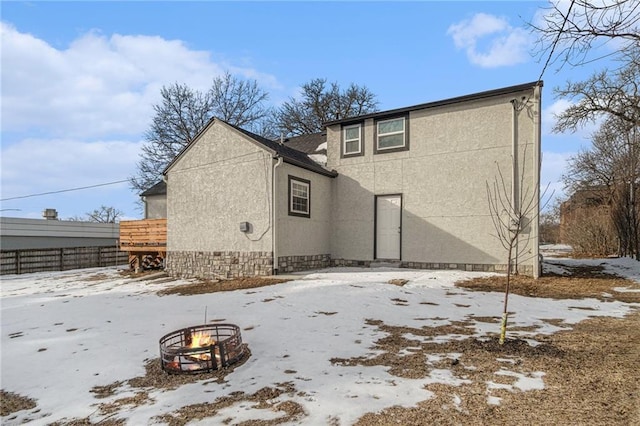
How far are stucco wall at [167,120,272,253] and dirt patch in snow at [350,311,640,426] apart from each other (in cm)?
660

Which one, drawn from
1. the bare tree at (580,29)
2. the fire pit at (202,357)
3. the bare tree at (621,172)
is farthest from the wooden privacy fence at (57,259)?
the bare tree at (621,172)

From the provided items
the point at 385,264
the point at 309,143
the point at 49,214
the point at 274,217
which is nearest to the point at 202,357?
the point at 274,217

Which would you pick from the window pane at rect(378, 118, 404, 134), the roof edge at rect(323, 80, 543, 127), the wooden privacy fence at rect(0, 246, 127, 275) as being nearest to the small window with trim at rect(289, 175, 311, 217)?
the window pane at rect(378, 118, 404, 134)

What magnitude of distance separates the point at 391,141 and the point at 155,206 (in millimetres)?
11870

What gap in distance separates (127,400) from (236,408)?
1216 mm

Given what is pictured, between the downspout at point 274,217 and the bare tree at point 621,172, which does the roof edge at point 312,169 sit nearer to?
the downspout at point 274,217

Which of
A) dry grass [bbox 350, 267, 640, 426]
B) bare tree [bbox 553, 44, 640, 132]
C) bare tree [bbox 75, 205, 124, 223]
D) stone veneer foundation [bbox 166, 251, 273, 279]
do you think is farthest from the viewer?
bare tree [bbox 75, 205, 124, 223]

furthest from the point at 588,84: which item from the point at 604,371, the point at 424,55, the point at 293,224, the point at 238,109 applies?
the point at 238,109

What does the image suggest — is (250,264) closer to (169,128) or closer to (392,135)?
(392,135)

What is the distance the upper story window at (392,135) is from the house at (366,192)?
34mm

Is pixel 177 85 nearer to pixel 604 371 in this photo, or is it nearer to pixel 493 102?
pixel 493 102

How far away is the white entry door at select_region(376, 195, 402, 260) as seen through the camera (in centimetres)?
1135

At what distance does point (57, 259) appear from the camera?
1734 centimetres

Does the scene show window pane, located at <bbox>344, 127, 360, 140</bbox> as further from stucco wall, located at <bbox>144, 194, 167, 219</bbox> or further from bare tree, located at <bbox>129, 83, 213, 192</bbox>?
bare tree, located at <bbox>129, 83, 213, 192</bbox>
